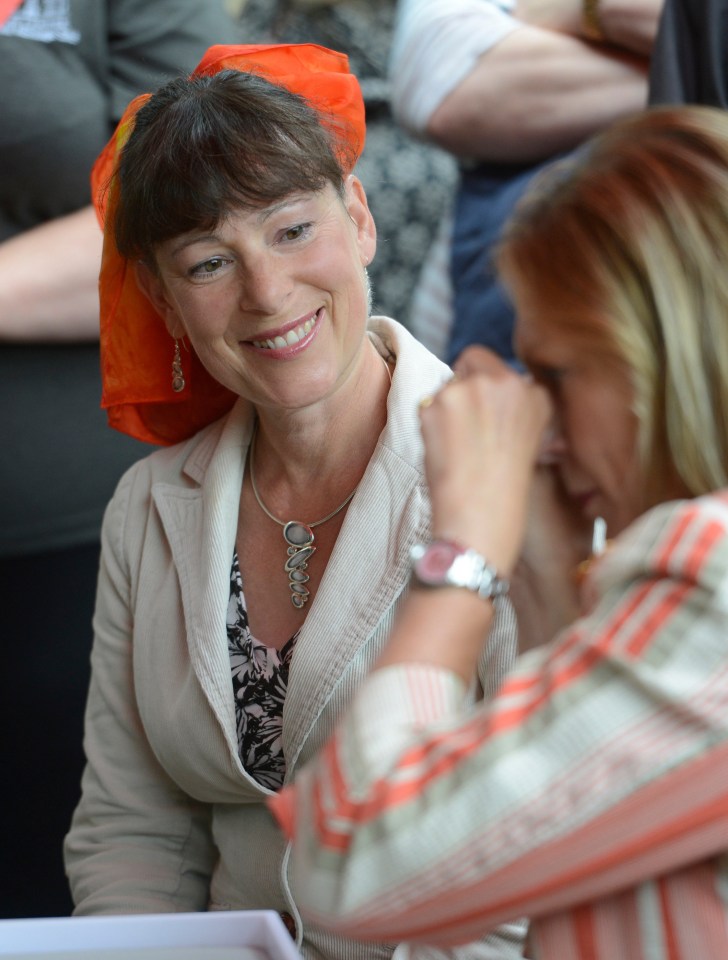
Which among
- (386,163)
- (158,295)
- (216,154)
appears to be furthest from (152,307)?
(386,163)

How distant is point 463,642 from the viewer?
0.91m

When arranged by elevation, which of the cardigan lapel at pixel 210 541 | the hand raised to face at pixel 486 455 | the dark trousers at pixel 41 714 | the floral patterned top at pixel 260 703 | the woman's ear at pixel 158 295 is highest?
the hand raised to face at pixel 486 455

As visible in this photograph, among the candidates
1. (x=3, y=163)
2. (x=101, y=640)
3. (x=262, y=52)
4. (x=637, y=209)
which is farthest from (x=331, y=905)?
(x=3, y=163)

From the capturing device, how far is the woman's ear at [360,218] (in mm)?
1619

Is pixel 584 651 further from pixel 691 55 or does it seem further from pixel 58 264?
pixel 58 264

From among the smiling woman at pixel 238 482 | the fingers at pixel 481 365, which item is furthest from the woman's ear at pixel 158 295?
the fingers at pixel 481 365

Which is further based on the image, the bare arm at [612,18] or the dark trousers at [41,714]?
the dark trousers at [41,714]

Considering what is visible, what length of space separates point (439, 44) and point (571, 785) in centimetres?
140

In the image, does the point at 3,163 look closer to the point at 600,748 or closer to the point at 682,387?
the point at 682,387

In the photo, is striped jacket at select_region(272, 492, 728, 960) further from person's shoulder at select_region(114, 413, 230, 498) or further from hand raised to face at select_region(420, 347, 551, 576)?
person's shoulder at select_region(114, 413, 230, 498)

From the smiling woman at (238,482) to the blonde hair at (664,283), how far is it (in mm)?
520

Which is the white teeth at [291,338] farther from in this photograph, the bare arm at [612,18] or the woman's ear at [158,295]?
the bare arm at [612,18]

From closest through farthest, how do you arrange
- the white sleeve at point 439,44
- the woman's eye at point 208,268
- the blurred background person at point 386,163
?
the woman's eye at point 208,268 < the white sleeve at point 439,44 < the blurred background person at point 386,163

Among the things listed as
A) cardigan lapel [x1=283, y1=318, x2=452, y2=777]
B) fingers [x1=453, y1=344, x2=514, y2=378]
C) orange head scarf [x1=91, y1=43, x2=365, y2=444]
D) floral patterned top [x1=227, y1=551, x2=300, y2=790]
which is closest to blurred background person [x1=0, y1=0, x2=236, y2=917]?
orange head scarf [x1=91, y1=43, x2=365, y2=444]
